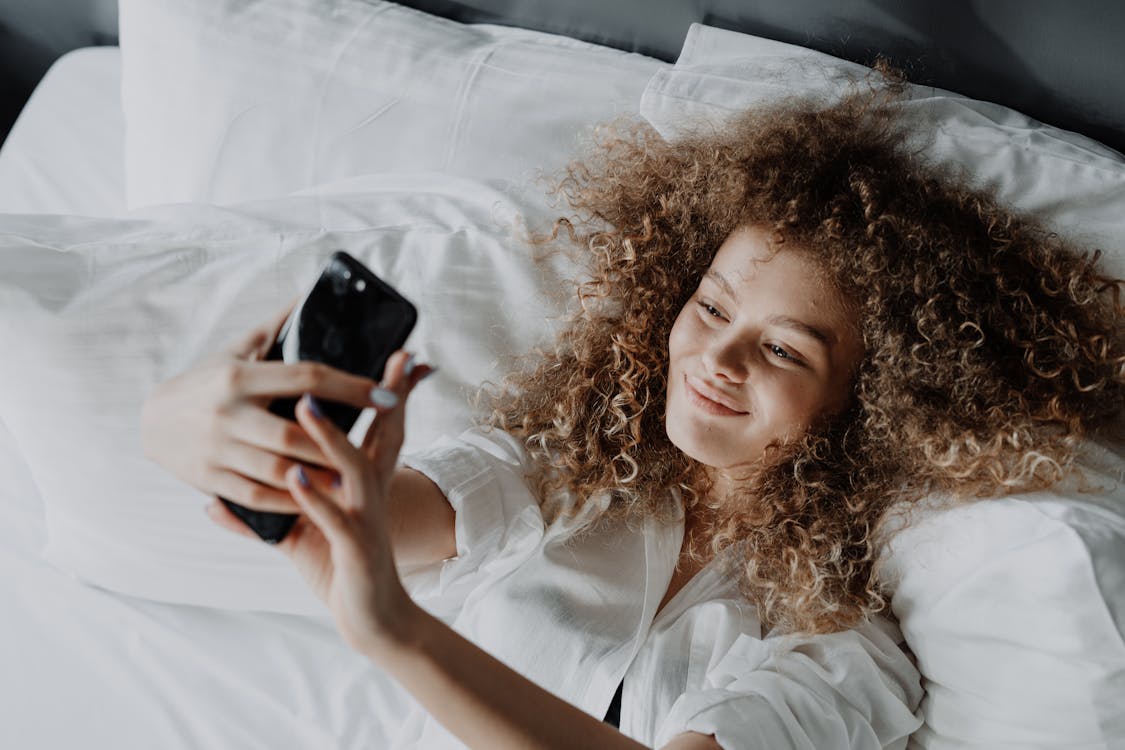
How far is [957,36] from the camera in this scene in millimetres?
1182

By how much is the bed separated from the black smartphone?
439 millimetres

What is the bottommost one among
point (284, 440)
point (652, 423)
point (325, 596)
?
point (652, 423)

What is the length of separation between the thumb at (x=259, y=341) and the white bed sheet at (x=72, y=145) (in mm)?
981

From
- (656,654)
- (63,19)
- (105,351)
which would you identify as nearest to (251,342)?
(105,351)

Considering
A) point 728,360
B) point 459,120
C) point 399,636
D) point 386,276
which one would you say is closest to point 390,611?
point 399,636

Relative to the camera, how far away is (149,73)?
142 cm

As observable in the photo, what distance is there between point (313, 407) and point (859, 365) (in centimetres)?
64

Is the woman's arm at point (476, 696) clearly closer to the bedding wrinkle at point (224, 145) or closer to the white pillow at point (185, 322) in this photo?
the white pillow at point (185, 322)

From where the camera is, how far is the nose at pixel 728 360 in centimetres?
97

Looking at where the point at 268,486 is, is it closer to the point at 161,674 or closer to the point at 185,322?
the point at 185,322

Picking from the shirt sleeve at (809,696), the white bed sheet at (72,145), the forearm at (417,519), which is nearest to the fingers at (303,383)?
the forearm at (417,519)

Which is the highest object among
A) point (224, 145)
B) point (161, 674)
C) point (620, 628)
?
point (224, 145)

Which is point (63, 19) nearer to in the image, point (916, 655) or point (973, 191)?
point (973, 191)

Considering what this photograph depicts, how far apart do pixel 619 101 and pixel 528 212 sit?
8.5 inches
